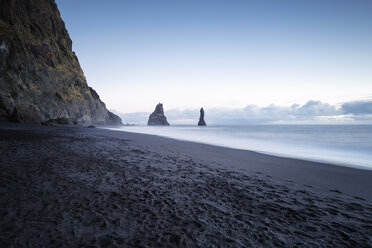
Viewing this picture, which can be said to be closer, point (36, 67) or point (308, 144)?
point (308, 144)

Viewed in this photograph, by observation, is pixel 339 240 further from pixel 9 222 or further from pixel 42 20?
pixel 42 20

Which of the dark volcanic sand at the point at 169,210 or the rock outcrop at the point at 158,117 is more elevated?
the rock outcrop at the point at 158,117

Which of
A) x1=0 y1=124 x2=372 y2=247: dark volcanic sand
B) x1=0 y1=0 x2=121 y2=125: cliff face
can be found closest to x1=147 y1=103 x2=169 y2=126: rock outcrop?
x1=0 y1=0 x2=121 y2=125: cliff face

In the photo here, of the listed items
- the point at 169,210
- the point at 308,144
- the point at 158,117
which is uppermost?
the point at 158,117

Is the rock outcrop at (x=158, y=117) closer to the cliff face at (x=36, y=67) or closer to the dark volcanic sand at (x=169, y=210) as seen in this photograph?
the cliff face at (x=36, y=67)

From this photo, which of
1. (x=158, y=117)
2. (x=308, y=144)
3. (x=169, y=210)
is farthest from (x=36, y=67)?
(x=158, y=117)

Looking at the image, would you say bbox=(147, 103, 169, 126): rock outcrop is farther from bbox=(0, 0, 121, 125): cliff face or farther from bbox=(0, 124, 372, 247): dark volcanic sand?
bbox=(0, 124, 372, 247): dark volcanic sand

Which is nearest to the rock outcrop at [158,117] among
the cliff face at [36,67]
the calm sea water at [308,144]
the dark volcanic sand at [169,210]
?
the cliff face at [36,67]

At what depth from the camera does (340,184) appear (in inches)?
223

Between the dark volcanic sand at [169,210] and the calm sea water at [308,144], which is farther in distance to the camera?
the calm sea water at [308,144]

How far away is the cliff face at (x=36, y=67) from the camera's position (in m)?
30.0

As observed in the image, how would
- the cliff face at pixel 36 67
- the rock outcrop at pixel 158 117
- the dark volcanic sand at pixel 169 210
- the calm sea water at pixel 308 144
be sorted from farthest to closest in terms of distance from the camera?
1. the rock outcrop at pixel 158 117
2. the cliff face at pixel 36 67
3. the calm sea water at pixel 308 144
4. the dark volcanic sand at pixel 169 210

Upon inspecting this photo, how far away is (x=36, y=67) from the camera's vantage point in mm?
37969

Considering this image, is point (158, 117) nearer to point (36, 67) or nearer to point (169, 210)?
point (36, 67)
